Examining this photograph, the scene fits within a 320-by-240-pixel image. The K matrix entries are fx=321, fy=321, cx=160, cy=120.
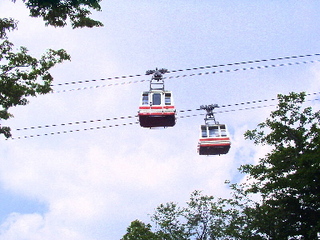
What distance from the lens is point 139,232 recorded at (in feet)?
115

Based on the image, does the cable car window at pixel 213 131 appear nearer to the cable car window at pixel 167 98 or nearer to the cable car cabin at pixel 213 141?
the cable car cabin at pixel 213 141

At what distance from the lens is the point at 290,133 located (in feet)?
73.6

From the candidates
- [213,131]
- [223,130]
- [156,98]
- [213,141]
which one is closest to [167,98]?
[156,98]

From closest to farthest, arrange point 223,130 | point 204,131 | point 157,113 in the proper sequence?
point 157,113 → point 204,131 → point 223,130

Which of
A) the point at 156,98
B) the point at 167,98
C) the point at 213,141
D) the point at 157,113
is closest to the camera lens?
the point at 157,113

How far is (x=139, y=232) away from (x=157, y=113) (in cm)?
2280

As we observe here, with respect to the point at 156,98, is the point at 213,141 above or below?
below

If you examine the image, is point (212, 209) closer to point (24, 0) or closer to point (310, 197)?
point (310, 197)

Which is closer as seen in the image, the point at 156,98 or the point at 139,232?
the point at 156,98

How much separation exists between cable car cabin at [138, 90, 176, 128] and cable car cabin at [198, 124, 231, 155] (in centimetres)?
309

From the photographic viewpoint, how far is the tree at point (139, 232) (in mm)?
33816

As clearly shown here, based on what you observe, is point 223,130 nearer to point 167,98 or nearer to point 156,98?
point 167,98

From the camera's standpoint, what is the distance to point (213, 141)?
61.4 ft

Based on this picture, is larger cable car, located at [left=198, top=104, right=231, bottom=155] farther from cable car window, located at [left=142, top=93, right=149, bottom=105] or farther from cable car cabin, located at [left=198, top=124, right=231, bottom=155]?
cable car window, located at [left=142, top=93, right=149, bottom=105]
